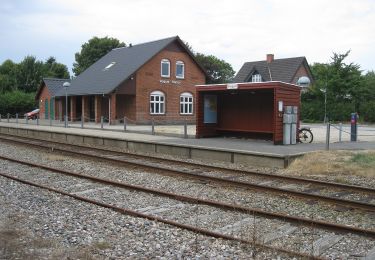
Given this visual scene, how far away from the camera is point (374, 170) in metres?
12.5

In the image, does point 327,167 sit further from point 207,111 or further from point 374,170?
point 207,111

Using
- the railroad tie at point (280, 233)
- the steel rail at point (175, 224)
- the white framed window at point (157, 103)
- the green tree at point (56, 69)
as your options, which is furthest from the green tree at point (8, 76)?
the railroad tie at point (280, 233)

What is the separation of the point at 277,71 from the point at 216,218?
53137mm

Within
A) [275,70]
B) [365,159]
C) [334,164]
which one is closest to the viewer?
[334,164]

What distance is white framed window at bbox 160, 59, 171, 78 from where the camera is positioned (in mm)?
40594

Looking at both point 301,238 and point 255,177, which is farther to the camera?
point 255,177

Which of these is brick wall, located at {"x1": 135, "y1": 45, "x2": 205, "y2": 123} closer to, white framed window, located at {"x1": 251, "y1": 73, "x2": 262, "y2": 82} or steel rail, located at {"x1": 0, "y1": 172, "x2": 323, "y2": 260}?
white framed window, located at {"x1": 251, "y1": 73, "x2": 262, "y2": 82}

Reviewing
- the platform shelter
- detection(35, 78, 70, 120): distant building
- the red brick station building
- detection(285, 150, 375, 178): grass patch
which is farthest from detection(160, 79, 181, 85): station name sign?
detection(285, 150, 375, 178): grass patch

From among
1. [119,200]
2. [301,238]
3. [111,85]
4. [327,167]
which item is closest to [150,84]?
[111,85]

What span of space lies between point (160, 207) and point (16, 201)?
9.48 ft

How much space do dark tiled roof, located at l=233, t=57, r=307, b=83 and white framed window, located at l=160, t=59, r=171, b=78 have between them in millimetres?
20137

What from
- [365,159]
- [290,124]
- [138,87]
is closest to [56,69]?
[138,87]

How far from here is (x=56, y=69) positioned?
77688 millimetres

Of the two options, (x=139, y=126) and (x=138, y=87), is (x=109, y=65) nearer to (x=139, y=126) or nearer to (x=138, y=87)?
(x=138, y=87)
